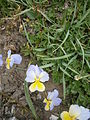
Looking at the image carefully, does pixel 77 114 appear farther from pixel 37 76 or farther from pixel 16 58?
pixel 16 58

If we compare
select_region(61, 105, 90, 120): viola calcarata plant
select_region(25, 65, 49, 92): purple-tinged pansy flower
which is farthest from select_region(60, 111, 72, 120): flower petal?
select_region(25, 65, 49, 92): purple-tinged pansy flower

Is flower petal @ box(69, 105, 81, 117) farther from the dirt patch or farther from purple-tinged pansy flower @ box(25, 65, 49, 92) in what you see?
the dirt patch

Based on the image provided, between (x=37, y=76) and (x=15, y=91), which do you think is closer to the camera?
(x=37, y=76)

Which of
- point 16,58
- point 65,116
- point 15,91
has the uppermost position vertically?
point 16,58

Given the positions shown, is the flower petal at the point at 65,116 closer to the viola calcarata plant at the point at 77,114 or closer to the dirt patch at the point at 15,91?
the viola calcarata plant at the point at 77,114

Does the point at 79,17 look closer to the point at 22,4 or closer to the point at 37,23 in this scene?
the point at 37,23

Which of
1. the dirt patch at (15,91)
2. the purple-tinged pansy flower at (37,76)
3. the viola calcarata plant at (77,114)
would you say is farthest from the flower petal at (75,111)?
the dirt patch at (15,91)

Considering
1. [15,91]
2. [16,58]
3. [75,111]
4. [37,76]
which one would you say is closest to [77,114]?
[75,111]

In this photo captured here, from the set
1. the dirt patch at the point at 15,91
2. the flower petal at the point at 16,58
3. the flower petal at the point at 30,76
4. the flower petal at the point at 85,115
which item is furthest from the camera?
the dirt patch at the point at 15,91
